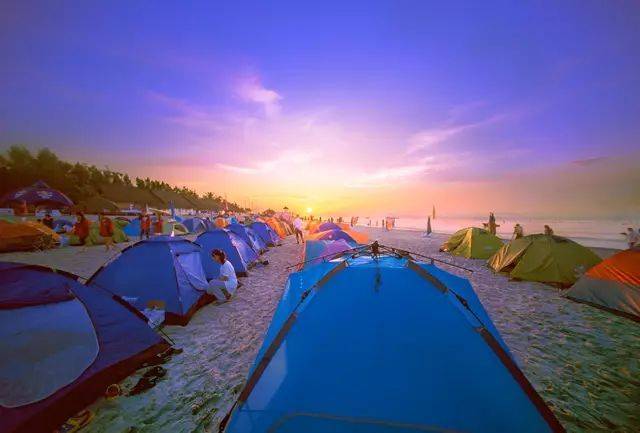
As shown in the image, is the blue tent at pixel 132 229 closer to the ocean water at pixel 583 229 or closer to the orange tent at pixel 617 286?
the orange tent at pixel 617 286

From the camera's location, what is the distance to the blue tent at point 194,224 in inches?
1289

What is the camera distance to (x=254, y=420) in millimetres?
2859

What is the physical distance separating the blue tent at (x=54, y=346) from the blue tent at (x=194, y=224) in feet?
101

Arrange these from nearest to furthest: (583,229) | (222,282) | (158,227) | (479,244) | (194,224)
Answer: (222,282)
(479,244)
(158,227)
(194,224)
(583,229)

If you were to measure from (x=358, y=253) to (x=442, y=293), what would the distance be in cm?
130

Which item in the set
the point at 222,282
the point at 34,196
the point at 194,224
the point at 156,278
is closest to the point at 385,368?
the point at 156,278

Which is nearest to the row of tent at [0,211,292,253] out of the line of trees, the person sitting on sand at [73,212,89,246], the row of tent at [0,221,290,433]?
the person sitting on sand at [73,212,89,246]

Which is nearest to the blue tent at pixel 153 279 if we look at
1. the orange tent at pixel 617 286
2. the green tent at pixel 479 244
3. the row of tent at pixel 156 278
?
the row of tent at pixel 156 278

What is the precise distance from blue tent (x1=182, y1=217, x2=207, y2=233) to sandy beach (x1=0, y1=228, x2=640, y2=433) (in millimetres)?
27096

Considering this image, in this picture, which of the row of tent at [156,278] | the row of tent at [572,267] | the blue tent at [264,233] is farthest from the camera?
the blue tent at [264,233]

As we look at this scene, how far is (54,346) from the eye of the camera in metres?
3.46

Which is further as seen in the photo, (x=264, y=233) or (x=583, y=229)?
(x=583, y=229)

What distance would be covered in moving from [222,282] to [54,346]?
14.9 ft

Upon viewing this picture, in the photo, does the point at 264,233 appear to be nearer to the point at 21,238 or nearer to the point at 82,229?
the point at 82,229
